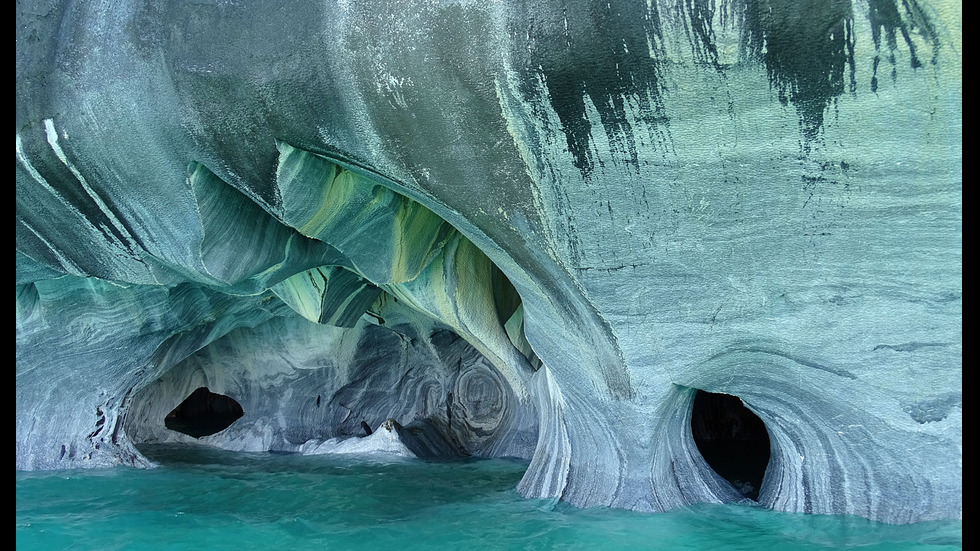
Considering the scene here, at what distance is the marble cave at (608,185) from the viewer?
288cm

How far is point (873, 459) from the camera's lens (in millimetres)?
3389

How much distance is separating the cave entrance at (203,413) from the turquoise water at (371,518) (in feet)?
12.8

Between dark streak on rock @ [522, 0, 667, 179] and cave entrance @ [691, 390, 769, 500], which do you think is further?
cave entrance @ [691, 390, 769, 500]

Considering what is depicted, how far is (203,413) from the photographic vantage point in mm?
11000

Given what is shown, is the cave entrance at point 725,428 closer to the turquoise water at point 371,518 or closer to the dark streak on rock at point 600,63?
the turquoise water at point 371,518

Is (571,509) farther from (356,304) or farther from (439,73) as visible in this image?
(356,304)

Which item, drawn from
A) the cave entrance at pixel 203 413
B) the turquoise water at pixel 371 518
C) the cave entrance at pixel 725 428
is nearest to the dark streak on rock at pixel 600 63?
the turquoise water at pixel 371 518

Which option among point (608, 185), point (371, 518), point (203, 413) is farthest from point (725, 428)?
point (203, 413)

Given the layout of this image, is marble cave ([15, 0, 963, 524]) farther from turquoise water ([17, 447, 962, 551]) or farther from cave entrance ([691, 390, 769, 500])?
cave entrance ([691, 390, 769, 500])

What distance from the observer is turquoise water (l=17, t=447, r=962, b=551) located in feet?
11.3

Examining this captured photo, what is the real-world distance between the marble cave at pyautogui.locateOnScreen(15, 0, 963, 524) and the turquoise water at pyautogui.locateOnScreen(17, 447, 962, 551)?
0.20 metres

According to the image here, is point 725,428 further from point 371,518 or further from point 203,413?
point 203,413

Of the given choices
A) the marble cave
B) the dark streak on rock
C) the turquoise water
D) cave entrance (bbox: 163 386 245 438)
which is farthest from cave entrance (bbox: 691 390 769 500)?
cave entrance (bbox: 163 386 245 438)

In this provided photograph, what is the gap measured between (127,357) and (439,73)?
4271mm
